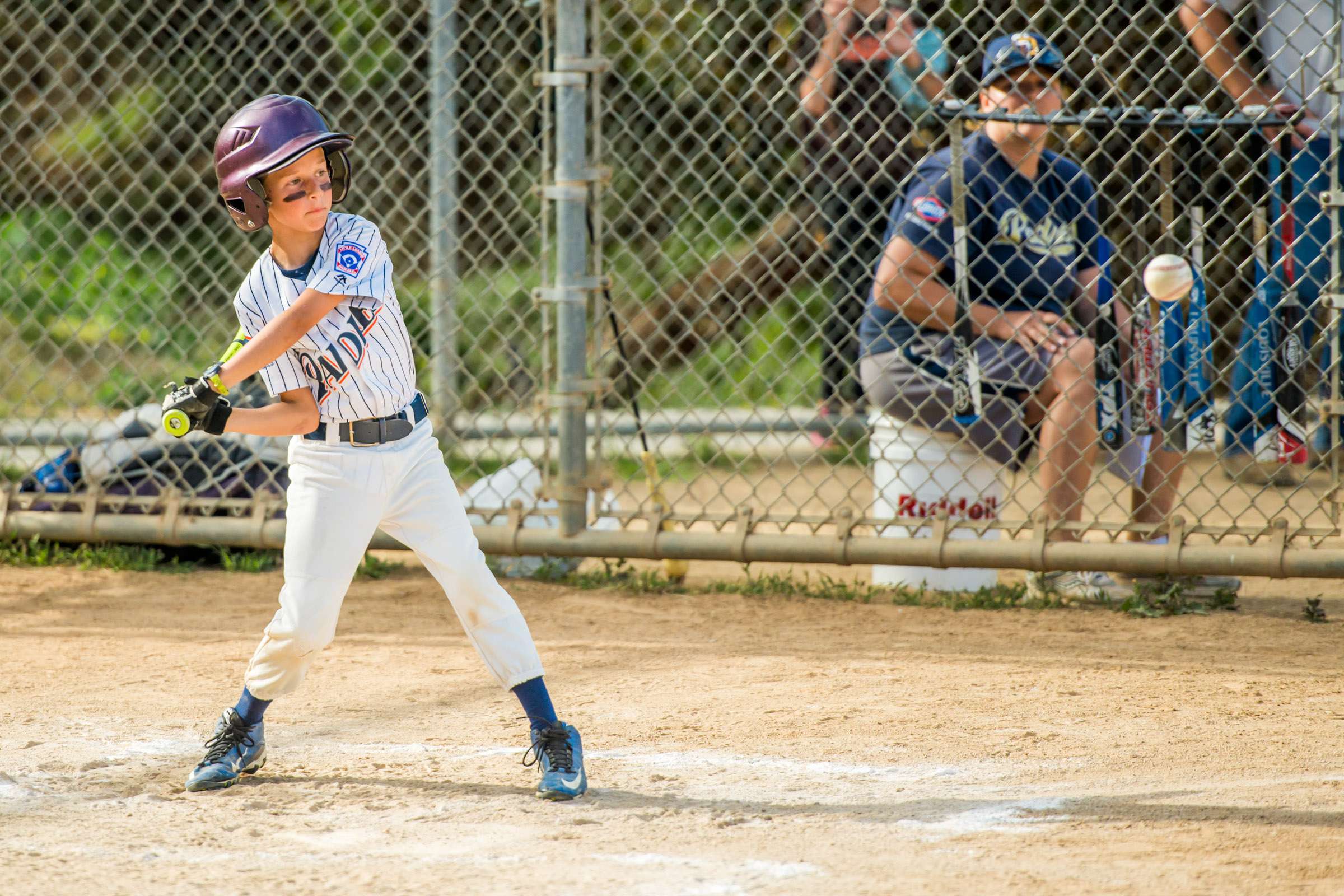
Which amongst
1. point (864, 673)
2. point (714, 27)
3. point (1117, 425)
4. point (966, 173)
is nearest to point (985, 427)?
point (1117, 425)

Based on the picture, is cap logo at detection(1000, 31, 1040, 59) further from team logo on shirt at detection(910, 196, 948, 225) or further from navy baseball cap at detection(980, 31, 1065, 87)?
team logo on shirt at detection(910, 196, 948, 225)

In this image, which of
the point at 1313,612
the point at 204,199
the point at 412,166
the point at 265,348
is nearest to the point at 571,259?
the point at 265,348

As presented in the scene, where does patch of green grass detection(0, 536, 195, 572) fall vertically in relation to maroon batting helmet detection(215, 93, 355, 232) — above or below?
below

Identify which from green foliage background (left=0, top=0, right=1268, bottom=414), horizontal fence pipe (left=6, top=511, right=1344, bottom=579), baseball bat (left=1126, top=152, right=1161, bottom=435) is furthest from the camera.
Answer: green foliage background (left=0, top=0, right=1268, bottom=414)

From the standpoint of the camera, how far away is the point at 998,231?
4605 millimetres

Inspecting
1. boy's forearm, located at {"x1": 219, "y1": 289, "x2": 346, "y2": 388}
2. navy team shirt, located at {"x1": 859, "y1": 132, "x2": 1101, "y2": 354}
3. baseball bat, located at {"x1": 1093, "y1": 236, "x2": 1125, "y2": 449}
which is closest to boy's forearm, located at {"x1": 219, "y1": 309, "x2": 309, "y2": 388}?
boy's forearm, located at {"x1": 219, "y1": 289, "x2": 346, "y2": 388}

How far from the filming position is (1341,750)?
3.07 meters

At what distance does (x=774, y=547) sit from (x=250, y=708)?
192 centimetres

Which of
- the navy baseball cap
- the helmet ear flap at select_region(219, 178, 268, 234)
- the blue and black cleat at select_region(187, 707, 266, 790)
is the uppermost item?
the navy baseball cap

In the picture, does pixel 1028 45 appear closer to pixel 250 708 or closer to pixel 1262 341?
pixel 1262 341

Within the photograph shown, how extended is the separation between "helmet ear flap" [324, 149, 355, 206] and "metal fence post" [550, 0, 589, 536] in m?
1.56

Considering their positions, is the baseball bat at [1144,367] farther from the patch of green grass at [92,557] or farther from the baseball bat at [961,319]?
the patch of green grass at [92,557]

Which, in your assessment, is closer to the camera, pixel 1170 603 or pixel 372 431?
pixel 372 431

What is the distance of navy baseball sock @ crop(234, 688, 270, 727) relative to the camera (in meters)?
2.96
